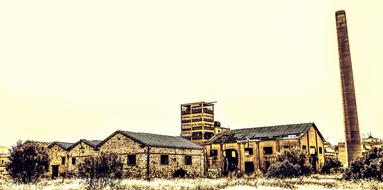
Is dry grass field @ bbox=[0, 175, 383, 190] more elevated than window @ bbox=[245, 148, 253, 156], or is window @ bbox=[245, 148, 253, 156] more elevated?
window @ bbox=[245, 148, 253, 156]

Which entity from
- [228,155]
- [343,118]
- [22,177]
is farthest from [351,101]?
[22,177]

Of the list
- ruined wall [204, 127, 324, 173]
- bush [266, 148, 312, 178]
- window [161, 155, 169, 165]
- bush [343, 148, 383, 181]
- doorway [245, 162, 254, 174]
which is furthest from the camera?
doorway [245, 162, 254, 174]

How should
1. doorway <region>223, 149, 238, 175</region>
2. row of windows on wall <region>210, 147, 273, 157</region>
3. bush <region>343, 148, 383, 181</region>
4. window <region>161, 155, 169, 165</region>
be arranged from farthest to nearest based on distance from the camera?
doorway <region>223, 149, 238, 175</region>, row of windows on wall <region>210, 147, 273, 157</region>, window <region>161, 155, 169, 165</region>, bush <region>343, 148, 383, 181</region>

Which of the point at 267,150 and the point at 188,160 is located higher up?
the point at 267,150

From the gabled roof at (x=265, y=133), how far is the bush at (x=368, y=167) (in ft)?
36.9

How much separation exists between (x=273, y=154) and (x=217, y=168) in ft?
27.5

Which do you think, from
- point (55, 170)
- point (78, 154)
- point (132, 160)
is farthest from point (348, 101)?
point (55, 170)

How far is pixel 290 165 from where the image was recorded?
35.8 metres

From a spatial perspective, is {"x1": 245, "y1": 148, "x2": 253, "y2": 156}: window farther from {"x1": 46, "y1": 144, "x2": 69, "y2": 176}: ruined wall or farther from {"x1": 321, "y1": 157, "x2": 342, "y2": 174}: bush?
{"x1": 46, "y1": 144, "x2": 69, "y2": 176}: ruined wall

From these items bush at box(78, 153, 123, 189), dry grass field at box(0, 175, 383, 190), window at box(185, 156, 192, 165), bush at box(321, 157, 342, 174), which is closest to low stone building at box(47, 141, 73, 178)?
dry grass field at box(0, 175, 383, 190)

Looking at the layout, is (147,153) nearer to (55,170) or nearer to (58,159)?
(58,159)

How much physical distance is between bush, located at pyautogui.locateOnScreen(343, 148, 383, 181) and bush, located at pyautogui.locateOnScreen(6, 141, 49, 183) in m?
25.5

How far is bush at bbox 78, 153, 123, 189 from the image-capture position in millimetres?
23109

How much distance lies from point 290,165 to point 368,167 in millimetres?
7668
